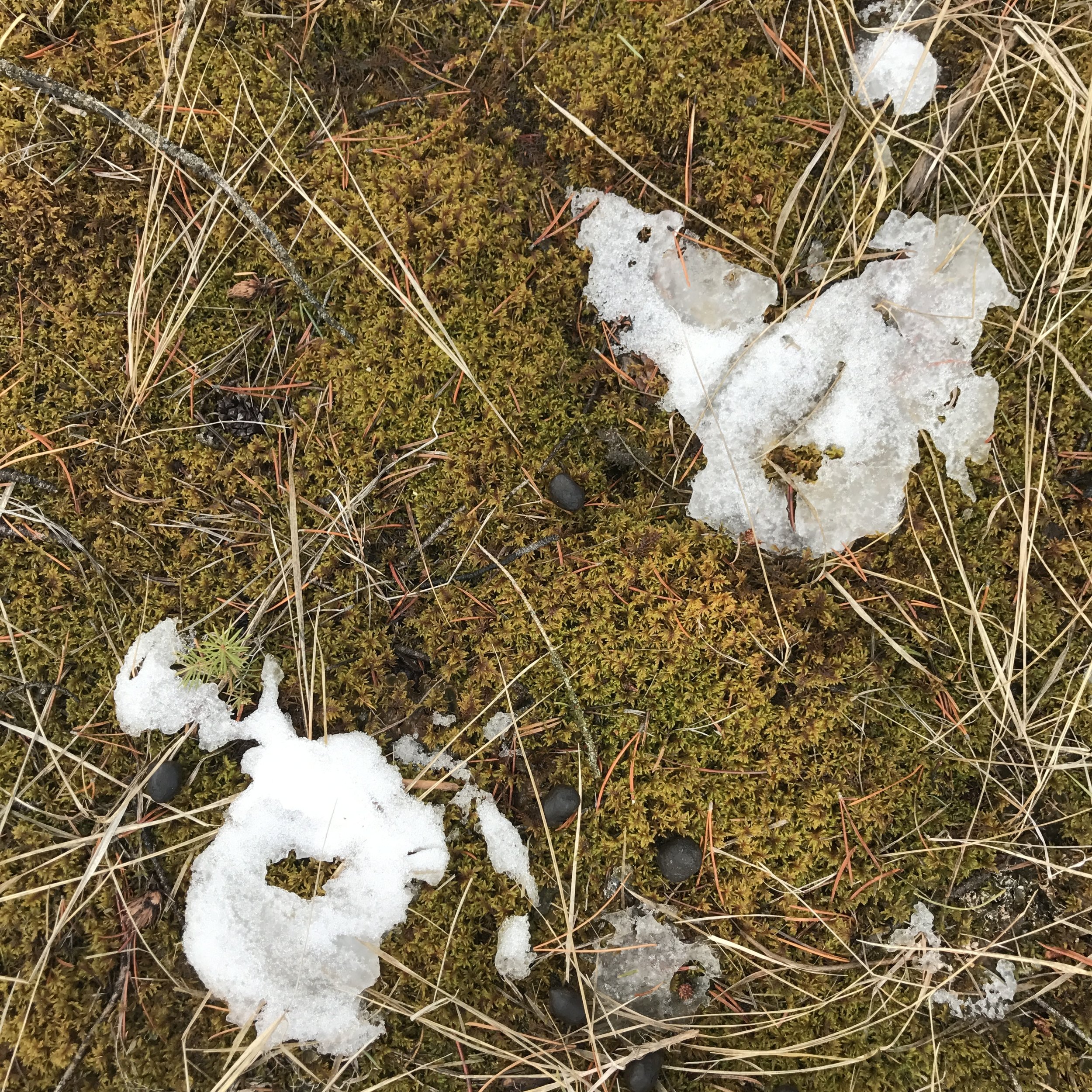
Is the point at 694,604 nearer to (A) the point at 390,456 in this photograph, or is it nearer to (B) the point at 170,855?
(A) the point at 390,456

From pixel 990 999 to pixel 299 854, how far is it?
285 centimetres

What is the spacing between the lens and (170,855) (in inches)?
112

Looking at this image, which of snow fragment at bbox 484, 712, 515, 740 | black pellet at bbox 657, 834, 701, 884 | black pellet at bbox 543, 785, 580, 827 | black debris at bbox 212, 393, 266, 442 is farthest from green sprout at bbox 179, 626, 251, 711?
black pellet at bbox 657, 834, 701, 884

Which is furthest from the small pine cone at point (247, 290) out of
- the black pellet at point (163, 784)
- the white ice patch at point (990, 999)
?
the white ice patch at point (990, 999)

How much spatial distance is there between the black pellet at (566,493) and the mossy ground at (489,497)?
90 millimetres

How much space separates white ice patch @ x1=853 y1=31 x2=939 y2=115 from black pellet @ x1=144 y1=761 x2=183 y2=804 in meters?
3.99

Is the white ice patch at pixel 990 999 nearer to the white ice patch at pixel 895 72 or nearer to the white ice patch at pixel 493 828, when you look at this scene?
the white ice patch at pixel 493 828

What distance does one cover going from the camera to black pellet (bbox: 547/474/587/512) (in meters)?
2.91

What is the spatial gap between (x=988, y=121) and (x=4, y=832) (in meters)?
5.00

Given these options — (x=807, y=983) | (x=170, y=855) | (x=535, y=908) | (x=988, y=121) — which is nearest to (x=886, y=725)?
(x=807, y=983)

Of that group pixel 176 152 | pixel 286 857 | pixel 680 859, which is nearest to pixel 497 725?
pixel 680 859

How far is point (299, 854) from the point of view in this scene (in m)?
2.84

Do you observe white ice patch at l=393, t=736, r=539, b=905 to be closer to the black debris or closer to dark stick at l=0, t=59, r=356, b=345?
the black debris

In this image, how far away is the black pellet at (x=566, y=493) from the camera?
2910mm
